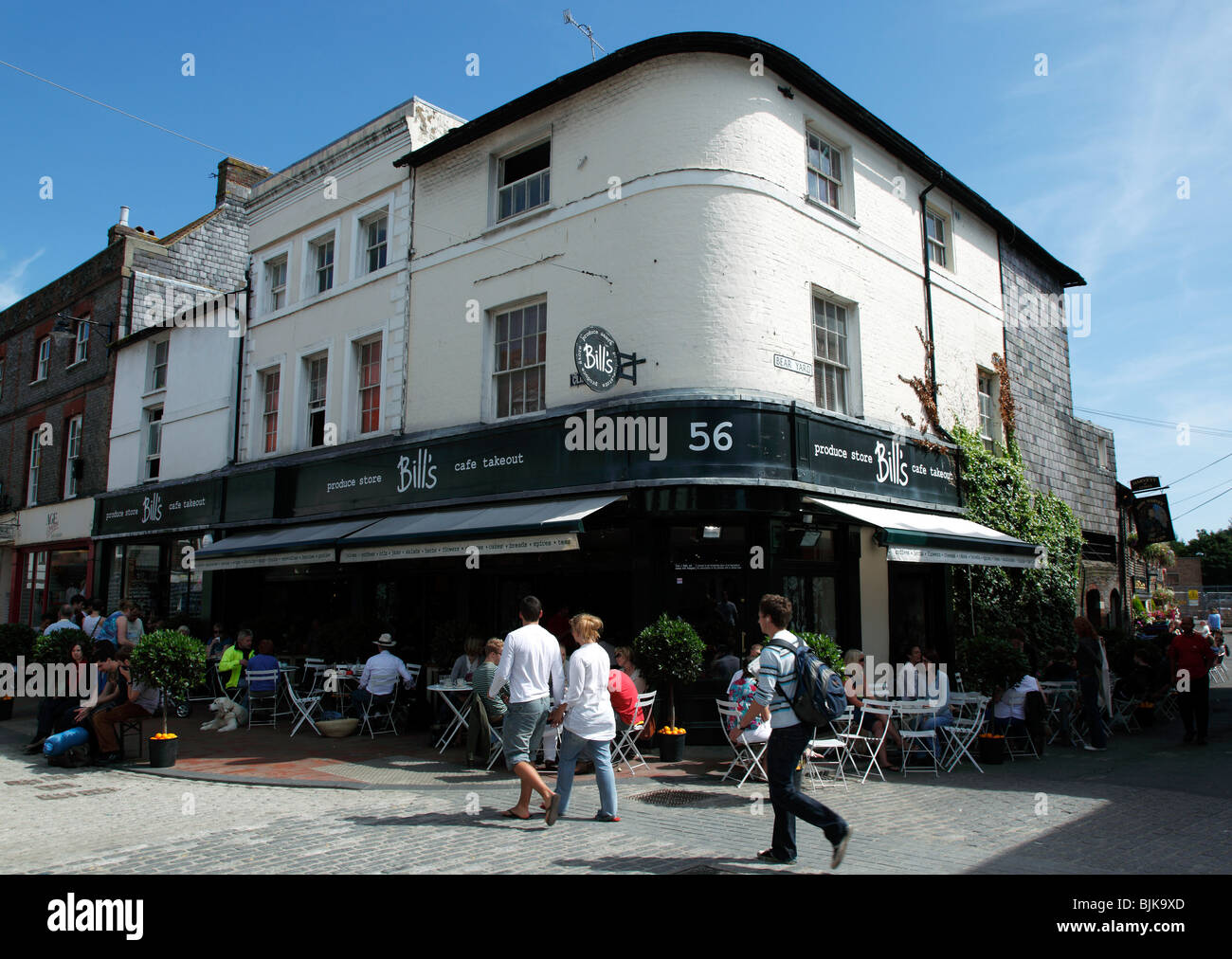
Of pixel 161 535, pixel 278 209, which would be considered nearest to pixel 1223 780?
pixel 278 209

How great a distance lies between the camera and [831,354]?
43.2 feet

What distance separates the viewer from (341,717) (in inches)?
486

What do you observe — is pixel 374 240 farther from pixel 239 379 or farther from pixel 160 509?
pixel 160 509

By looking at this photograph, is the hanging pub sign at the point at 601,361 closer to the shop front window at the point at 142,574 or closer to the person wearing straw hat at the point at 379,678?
the person wearing straw hat at the point at 379,678

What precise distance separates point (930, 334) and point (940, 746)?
25.5 ft

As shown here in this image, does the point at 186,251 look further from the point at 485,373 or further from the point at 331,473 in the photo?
the point at 485,373

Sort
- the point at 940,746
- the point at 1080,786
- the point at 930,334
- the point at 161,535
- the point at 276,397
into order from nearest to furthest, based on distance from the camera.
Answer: the point at 1080,786
the point at 940,746
the point at 930,334
the point at 276,397
the point at 161,535

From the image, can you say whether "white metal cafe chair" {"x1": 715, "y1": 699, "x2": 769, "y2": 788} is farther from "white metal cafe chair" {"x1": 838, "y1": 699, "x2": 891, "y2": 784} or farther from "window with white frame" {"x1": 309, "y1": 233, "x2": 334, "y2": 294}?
"window with white frame" {"x1": 309, "y1": 233, "x2": 334, "y2": 294}

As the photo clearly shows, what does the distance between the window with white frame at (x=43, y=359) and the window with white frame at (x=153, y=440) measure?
7004 mm

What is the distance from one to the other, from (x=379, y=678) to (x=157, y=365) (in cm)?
1437

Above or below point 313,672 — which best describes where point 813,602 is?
above

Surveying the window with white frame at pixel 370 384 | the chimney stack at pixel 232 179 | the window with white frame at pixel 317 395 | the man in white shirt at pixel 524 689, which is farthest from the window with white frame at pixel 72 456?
the man in white shirt at pixel 524 689

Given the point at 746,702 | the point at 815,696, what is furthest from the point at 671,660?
the point at 815,696

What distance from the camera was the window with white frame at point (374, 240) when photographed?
53.3ft
